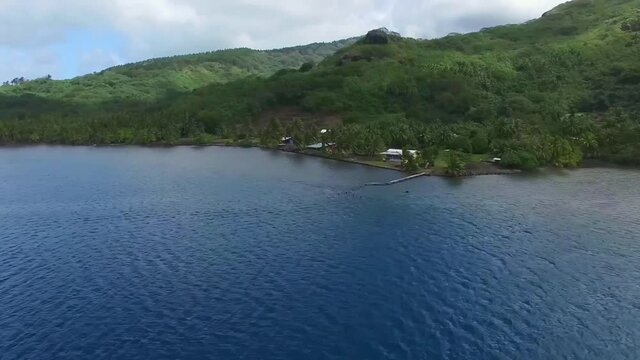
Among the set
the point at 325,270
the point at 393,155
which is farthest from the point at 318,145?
the point at 325,270

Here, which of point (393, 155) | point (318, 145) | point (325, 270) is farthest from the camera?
point (318, 145)

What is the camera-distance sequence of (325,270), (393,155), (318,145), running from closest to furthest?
(325,270) → (393,155) → (318,145)

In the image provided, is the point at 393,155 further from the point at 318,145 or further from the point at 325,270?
the point at 325,270

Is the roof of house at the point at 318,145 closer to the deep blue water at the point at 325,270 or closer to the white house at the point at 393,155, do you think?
the white house at the point at 393,155

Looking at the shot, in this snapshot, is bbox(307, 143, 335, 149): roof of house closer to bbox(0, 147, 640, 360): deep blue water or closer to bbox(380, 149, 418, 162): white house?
bbox(380, 149, 418, 162): white house

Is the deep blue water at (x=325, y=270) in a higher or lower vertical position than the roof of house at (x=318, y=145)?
lower

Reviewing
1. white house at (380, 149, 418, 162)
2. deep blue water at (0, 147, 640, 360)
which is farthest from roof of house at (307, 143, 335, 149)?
deep blue water at (0, 147, 640, 360)

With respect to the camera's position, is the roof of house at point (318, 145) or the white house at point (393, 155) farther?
the roof of house at point (318, 145)

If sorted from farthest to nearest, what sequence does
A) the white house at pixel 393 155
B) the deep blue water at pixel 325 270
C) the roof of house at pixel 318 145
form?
the roof of house at pixel 318 145
the white house at pixel 393 155
the deep blue water at pixel 325 270

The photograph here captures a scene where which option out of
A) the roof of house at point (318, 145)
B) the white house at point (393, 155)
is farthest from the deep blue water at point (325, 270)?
the roof of house at point (318, 145)
